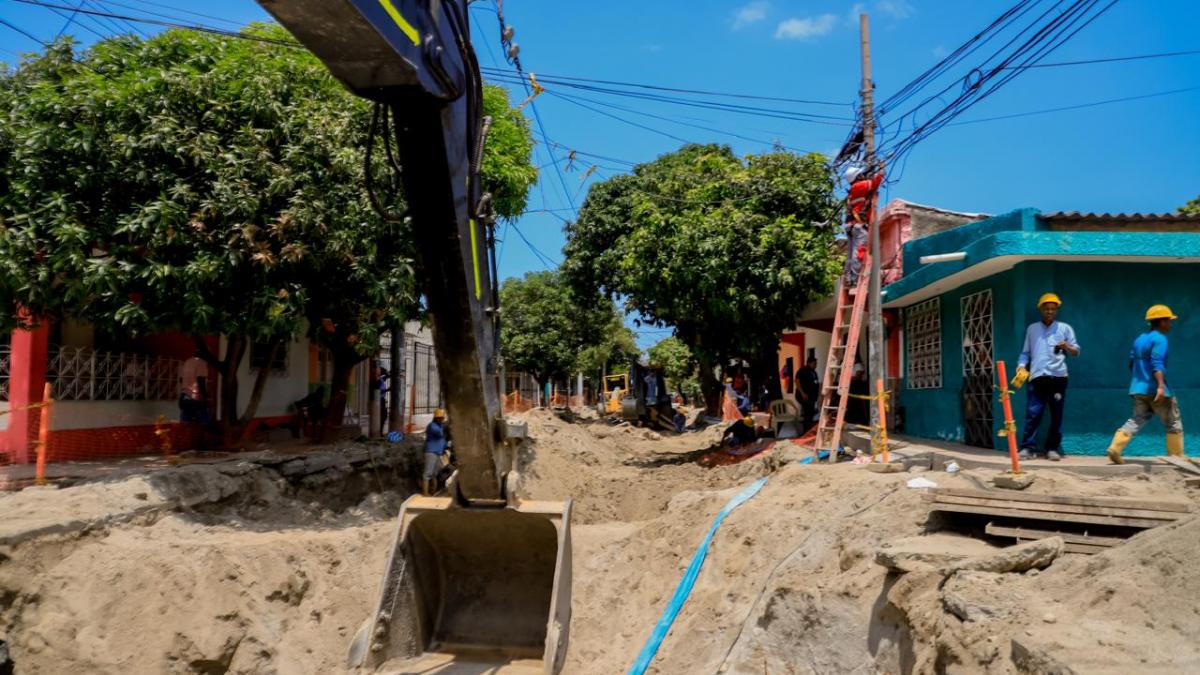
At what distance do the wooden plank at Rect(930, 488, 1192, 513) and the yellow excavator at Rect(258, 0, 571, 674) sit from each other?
309cm

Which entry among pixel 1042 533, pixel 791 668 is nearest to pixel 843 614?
pixel 791 668

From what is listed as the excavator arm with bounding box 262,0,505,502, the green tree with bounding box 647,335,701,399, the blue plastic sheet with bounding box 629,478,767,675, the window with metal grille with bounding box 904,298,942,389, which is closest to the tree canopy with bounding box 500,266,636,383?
the green tree with bounding box 647,335,701,399

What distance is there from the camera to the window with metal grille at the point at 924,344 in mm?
11555

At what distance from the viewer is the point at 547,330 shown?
114 ft

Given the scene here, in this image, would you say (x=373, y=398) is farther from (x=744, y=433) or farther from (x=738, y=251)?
(x=738, y=251)

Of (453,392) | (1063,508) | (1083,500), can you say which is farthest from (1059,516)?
(453,392)

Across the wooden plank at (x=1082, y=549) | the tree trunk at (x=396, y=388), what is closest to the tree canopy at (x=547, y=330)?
the tree trunk at (x=396, y=388)

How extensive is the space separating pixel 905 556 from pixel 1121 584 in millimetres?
1371

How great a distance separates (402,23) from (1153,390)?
6.72 metres

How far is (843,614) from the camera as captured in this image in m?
5.36

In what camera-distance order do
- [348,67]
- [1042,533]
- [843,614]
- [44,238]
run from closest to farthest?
[348,67]
[1042,533]
[843,614]
[44,238]

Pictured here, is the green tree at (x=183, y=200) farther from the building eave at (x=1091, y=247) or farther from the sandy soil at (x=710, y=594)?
the building eave at (x=1091, y=247)

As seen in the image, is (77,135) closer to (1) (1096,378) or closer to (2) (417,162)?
(2) (417,162)

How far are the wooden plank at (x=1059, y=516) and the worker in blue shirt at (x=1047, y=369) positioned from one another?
9.20 feet
